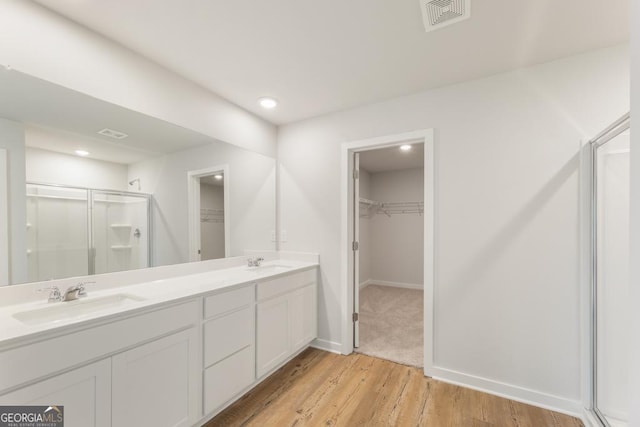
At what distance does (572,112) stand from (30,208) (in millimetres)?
3388

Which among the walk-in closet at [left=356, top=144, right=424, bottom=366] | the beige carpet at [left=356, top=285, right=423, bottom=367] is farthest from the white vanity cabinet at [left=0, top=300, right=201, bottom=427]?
the walk-in closet at [left=356, top=144, right=424, bottom=366]

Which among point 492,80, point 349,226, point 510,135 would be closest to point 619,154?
point 510,135

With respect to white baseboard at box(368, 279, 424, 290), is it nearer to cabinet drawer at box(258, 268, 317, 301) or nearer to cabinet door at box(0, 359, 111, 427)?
cabinet drawer at box(258, 268, 317, 301)

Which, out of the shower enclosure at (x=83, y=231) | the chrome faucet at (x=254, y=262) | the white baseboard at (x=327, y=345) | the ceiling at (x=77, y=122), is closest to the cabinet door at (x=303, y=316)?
the white baseboard at (x=327, y=345)

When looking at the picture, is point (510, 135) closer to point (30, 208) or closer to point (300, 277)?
point (300, 277)

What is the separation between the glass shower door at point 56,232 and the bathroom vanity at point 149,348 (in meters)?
0.17

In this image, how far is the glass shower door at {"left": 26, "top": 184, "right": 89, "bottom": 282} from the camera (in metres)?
1.52

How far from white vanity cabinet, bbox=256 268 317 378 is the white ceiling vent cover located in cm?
205

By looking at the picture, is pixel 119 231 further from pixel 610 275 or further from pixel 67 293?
pixel 610 275

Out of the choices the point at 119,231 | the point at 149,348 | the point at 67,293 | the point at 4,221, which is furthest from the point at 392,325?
the point at 4,221

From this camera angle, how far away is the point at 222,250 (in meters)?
2.61

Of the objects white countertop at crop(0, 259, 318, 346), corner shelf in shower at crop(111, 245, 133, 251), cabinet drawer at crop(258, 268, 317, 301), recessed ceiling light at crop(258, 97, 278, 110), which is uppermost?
recessed ceiling light at crop(258, 97, 278, 110)

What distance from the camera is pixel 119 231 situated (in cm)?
188

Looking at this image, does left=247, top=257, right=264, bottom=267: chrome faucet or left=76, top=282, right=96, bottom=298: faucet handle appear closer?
left=76, top=282, right=96, bottom=298: faucet handle
